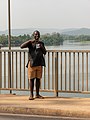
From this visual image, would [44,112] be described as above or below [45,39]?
below

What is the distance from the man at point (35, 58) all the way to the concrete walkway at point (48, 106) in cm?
51

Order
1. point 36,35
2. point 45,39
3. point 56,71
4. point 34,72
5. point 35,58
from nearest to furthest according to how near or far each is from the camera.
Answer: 1. point 36,35
2. point 35,58
3. point 34,72
4. point 56,71
5. point 45,39

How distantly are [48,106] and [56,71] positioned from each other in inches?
72.3

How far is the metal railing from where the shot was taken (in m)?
11.6

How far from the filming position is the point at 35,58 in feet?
36.9

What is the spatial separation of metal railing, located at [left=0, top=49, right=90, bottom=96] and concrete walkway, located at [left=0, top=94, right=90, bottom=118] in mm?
601

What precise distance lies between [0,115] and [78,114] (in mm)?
1805

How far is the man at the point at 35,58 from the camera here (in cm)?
1117

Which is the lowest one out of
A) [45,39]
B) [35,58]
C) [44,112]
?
[44,112]

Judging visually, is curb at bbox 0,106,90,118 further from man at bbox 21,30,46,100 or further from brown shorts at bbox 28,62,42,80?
brown shorts at bbox 28,62,42,80

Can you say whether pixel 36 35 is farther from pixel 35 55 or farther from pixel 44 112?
pixel 44 112

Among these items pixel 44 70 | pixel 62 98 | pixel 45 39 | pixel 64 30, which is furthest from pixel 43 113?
pixel 64 30

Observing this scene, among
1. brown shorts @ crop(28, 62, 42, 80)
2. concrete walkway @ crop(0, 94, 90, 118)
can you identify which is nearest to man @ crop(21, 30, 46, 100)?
brown shorts @ crop(28, 62, 42, 80)

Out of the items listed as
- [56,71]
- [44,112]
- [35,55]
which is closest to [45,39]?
[56,71]
